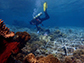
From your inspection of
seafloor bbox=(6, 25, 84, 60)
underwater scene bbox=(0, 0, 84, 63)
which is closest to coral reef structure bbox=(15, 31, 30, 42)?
underwater scene bbox=(0, 0, 84, 63)

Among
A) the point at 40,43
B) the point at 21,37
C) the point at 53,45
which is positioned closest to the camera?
the point at 21,37

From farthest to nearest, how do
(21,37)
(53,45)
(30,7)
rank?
(30,7), (53,45), (21,37)

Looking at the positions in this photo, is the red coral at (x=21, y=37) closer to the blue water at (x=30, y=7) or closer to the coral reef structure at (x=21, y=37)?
the coral reef structure at (x=21, y=37)

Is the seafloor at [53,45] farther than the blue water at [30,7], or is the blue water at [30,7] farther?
the blue water at [30,7]

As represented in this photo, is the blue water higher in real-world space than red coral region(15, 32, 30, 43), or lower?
higher

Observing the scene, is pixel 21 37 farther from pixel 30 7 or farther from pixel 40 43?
pixel 30 7

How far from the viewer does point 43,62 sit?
2014 millimetres

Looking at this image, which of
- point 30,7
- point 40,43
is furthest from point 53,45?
point 30,7

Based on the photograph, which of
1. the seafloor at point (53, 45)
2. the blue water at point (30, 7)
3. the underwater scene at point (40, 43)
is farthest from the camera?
the blue water at point (30, 7)

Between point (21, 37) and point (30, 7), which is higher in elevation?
point (30, 7)

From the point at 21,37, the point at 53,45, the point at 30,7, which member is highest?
the point at 30,7

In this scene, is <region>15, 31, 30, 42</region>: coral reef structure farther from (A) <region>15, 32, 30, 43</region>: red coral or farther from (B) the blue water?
(B) the blue water

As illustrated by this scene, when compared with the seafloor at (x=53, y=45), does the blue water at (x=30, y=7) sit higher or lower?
higher

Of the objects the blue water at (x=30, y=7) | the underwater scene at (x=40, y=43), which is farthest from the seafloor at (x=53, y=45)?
the blue water at (x=30, y=7)
